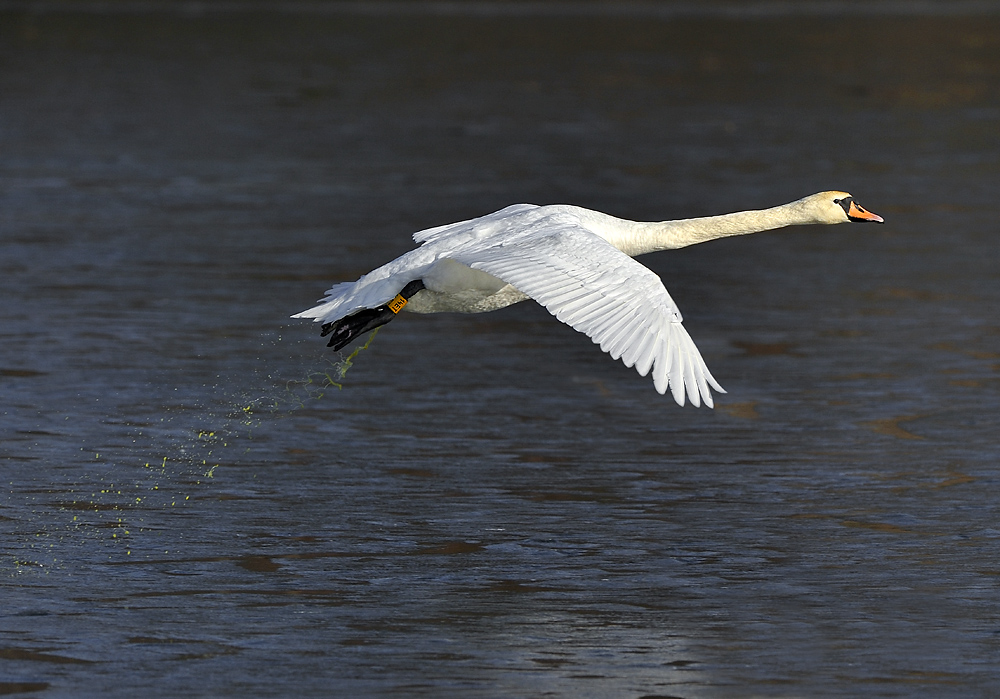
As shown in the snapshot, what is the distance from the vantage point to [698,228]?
28.2 ft

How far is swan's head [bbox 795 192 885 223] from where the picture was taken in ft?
29.0

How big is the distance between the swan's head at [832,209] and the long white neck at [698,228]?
14mm

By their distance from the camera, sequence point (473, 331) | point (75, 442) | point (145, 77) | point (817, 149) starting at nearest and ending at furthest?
point (75, 442)
point (473, 331)
point (817, 149)
point (145, 77)

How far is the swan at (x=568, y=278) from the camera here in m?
6.82

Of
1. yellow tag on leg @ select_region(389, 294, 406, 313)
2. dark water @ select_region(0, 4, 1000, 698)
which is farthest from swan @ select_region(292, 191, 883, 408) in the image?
dark water @ select_region(0, 4, 1000, 698)

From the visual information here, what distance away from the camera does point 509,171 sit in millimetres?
18500

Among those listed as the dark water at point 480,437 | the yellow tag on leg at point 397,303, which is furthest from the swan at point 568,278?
the dark water at point 480,437

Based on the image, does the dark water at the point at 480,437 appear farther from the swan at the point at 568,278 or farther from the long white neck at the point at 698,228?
the long white neck at the point at 698,228

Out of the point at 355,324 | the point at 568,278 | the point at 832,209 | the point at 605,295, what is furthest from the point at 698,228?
the point at 355,324

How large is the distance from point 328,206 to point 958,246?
18.5 feet

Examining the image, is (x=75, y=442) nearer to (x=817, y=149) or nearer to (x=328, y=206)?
(x=328, y=206)

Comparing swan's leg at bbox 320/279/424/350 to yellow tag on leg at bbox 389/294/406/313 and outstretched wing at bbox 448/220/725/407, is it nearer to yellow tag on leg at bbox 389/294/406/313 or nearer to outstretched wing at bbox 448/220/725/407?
yellow tag on leg at bbox 389/294/406/313

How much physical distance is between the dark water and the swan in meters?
0.81

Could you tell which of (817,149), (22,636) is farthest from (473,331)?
(817,149)
